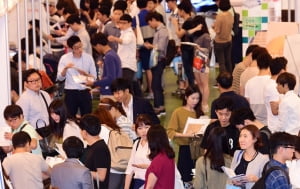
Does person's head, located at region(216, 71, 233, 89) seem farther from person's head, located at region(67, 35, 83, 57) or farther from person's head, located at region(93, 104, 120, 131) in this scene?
person's head, located at region(67, 35, 83, 57)

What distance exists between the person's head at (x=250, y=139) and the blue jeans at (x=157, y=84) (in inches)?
235

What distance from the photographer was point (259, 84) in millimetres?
9188

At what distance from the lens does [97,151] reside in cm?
727

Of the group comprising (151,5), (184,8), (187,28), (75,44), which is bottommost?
(75,44)

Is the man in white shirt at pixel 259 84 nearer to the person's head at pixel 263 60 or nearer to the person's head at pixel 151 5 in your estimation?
the person's head at pixel 263 60

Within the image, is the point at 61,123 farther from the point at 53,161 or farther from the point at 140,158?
the point at 140,158

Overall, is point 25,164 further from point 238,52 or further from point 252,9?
point 238,52

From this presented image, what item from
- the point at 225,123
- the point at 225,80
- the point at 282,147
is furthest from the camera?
the point at 225,80

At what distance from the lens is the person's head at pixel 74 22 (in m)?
12.4

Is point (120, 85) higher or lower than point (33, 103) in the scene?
higher

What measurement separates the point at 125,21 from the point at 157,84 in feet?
5.62

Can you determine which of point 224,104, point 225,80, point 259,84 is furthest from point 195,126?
point 259,84

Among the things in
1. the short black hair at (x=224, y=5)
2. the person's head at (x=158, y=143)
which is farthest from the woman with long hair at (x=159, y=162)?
the short black hair at (x=224, y=5)

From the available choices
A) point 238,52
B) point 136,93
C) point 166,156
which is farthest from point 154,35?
point 166,156
